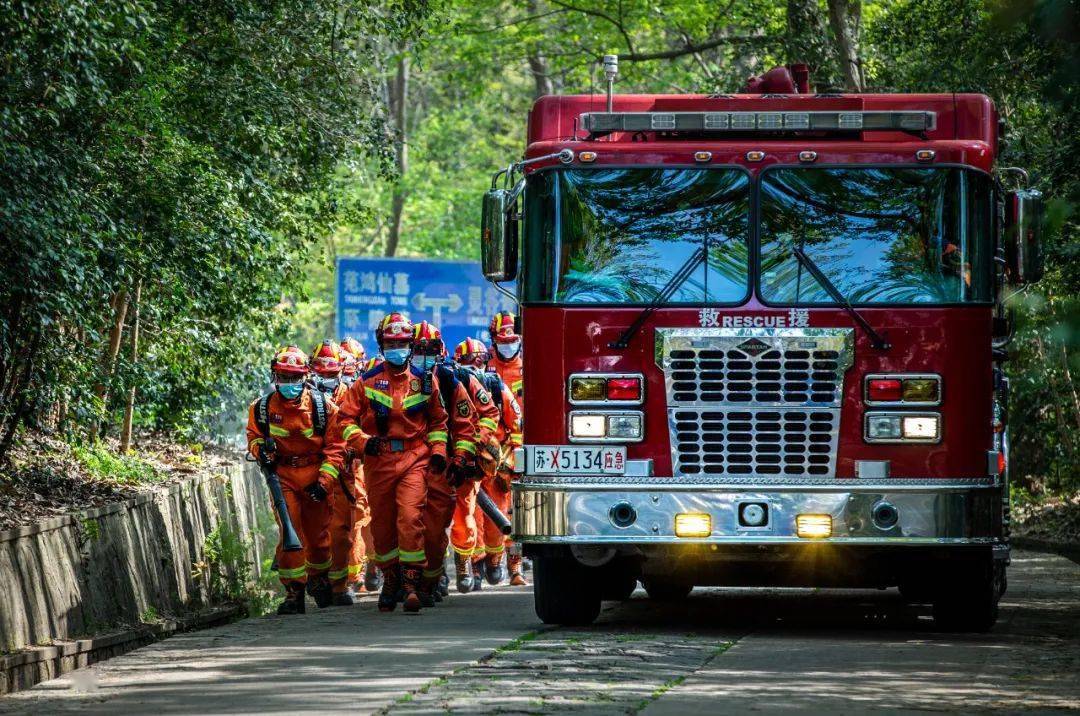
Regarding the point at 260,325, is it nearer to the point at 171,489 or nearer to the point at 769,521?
the point at 171,489

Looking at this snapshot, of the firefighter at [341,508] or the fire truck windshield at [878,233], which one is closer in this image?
the fire truck windshield at [878,233]

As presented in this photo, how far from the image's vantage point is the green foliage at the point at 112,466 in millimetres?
17031

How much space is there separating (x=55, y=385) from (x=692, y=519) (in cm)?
619

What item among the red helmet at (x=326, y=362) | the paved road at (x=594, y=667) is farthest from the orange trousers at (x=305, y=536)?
the red helmet at (x=326, y=362)

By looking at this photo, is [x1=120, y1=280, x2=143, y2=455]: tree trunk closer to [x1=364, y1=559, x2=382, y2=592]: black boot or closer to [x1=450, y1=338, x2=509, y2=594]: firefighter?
[x1=364, y1=559, x2=382, y2=592]: black boot

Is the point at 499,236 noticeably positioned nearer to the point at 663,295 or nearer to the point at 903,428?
the point at 663,295

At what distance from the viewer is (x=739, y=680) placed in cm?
958

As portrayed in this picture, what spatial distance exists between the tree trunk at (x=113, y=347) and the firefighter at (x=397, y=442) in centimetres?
382

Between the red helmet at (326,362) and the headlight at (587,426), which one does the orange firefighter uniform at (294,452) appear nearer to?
the red helmet at (326,362)

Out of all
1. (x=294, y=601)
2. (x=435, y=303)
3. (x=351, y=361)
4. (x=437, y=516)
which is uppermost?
(x=435, y=303)

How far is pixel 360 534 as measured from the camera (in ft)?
55.8

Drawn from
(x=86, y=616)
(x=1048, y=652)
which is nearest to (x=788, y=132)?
(x=1048, y=652)

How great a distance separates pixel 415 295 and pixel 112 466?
15.2m

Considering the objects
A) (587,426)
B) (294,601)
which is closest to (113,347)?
(294,601)
